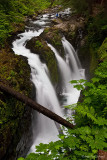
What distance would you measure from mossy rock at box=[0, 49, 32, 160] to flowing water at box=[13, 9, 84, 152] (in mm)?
1131

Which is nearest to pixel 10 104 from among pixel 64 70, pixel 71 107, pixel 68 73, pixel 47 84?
pixel 71 107

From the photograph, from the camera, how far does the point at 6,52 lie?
662 centimetres

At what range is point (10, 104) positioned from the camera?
4.77 meters

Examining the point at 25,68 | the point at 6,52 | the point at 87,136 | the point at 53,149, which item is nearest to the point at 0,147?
the point at 53,149

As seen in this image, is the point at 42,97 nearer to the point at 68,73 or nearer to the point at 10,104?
the point at 10,104

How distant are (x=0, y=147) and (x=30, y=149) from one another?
Answer: 2008mm

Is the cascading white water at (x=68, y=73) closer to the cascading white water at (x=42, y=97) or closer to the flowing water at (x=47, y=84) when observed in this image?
the flowing water at (x=47, y=84)

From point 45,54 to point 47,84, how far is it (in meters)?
2.09

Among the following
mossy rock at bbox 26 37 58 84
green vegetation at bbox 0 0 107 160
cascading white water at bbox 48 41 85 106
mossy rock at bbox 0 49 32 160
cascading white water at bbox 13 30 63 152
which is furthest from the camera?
cascading white water at bbox 48 41 85 106

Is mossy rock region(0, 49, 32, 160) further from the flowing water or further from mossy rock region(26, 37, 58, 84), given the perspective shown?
mossy rock region(26, 37, 58, 84)

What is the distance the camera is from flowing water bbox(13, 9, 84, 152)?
6.47m

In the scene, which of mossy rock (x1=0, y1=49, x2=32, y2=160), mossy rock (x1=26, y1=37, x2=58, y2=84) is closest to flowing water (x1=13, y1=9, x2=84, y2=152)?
mossy rock (x1=26, y1=37, x2=58, y2=84)

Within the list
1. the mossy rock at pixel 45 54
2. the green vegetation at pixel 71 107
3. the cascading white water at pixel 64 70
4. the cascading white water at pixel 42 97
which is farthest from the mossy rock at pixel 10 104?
the cascading white water at pixel 64 70

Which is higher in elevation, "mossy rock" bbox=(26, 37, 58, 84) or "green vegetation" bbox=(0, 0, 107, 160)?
"mossy rock" bbox=(26, 37, 58, 84)
